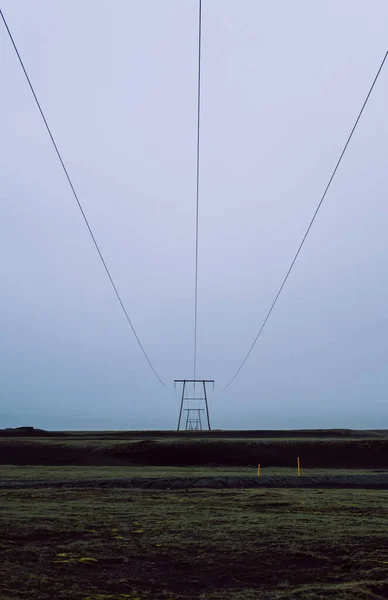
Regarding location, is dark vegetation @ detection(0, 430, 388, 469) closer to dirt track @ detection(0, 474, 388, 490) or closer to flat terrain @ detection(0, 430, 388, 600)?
dirt track @ detection(0, 474, 388, 490)

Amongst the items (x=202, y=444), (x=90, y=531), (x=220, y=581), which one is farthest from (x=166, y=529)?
(x=202, y=444)

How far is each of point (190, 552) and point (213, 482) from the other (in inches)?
695

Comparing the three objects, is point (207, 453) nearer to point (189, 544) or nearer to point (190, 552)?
point (189, 544)

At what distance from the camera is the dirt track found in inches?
1044

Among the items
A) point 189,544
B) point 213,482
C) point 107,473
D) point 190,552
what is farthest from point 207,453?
point 190,552

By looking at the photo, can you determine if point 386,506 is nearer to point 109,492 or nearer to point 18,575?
point 109,492

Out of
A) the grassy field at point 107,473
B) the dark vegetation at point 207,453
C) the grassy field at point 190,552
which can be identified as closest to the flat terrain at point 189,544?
the grassy field at point 190,552

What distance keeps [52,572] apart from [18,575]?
1.96ft

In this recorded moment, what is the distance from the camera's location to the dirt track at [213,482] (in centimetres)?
2652

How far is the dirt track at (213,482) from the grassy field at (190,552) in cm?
869

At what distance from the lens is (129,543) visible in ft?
39.0

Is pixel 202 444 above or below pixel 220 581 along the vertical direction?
above

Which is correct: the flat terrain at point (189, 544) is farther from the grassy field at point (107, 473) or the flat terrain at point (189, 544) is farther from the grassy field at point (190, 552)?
the grassy field at point (107, 473)

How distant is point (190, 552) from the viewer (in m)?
11.2
